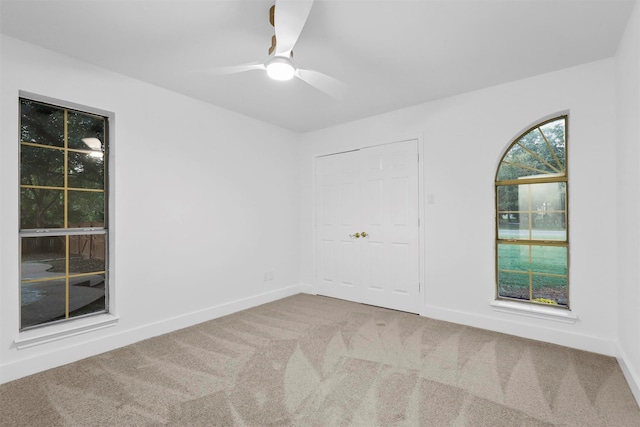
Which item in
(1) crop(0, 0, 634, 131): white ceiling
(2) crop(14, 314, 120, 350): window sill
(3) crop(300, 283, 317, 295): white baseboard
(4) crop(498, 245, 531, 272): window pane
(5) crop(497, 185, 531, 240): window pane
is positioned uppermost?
(1) crop(0, 0, 634, 131): white ceiling

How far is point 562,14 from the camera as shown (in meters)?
2.10

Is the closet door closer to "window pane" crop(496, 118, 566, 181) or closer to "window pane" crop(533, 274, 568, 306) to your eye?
"window pane" crop(496, 118, 566, 181)

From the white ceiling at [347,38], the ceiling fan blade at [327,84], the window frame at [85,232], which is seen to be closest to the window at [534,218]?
the white ceiling at [347,38]

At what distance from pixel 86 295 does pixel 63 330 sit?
0.35 metres

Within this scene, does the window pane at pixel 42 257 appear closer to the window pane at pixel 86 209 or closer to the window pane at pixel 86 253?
the window pane at pixel 86 253

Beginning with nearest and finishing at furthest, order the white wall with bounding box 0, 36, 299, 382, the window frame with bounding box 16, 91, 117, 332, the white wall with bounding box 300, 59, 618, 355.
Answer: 1. the white wall with bounding box 0, 36, 299, 382
2. the window frame with bounding box 16, 91, 117, 332
3. the white wall with bounding box 300, 59, 618, 355

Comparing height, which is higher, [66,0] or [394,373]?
[66,0]

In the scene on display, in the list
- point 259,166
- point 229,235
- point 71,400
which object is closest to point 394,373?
point 71,400

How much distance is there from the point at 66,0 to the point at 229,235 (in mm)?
2576

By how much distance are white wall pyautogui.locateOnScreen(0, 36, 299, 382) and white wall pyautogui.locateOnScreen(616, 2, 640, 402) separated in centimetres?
362

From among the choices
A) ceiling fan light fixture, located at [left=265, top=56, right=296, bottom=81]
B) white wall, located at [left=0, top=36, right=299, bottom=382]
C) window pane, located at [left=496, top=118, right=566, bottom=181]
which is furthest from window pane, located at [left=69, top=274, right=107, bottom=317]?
window pane, located at [left=496, top=118, right=566, bottom=181]

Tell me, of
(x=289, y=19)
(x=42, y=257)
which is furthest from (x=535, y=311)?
(x=42, y=257)

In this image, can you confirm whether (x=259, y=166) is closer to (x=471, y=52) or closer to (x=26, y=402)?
(x=471, y=52)

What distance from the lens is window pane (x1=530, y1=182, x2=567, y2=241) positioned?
9.82ft
